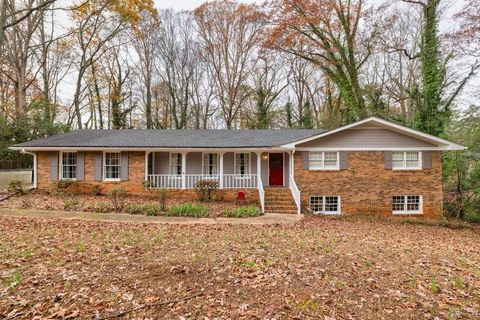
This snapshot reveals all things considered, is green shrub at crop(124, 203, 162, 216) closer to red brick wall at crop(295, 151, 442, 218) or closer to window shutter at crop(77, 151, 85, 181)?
window shutter at crop(77, 151, 85, 181)

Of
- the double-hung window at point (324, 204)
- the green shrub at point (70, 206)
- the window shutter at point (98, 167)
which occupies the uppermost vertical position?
the window shutter at point (98, 167)

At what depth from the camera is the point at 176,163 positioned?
15773mm

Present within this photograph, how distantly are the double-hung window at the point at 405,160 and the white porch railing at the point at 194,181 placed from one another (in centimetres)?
→ 749

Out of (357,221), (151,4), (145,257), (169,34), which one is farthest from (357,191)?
(169,34)

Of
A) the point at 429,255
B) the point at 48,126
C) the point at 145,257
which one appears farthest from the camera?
the point at 48,126

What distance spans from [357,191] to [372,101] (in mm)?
13314

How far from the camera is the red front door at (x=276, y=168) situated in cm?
1573

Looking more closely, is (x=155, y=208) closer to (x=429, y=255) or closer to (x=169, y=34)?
(x=429, y=255)

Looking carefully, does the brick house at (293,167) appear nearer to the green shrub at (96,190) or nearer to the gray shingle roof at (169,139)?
the gray shingle roof at (169,139)

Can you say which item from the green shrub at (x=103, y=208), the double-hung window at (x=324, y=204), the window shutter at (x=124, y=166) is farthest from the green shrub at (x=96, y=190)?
the double-hung window at (x=324, y=204)

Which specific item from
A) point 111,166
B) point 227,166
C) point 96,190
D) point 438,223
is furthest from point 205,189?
point 438,223

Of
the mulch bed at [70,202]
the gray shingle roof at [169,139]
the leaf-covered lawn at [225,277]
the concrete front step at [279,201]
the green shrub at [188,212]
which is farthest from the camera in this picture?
the gray shingle roof at [169,139]

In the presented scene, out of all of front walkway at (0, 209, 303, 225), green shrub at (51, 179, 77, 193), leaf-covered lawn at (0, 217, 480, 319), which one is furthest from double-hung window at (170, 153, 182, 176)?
leaf-covered lawn at (0, 217, 480, 319)

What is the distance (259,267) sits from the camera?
504cm
